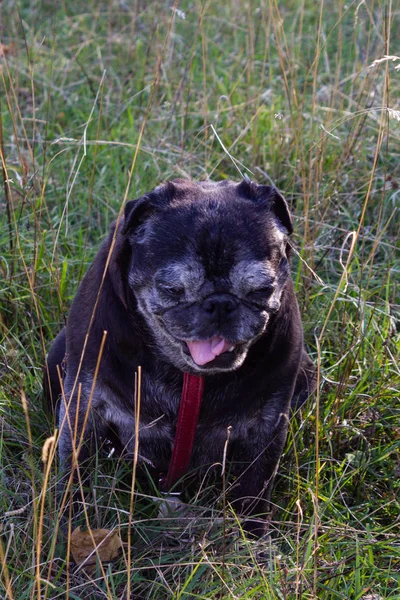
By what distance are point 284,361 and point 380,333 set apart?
973 millimetres

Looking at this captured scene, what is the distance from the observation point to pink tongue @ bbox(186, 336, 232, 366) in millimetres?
2846

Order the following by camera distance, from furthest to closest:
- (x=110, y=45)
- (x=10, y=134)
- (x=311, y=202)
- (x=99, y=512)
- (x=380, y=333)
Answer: (x=110, y=45) < (x=10, y=134) < (x=311, y=202) < (x=380, y=333) < (x=99, y=512)

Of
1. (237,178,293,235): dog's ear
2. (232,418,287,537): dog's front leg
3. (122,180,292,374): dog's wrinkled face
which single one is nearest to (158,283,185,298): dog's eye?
(122,180,292,374): dog's wrinkled face

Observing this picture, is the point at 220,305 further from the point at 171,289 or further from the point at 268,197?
the point at 268,197

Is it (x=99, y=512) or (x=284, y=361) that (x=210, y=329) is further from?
(x=99, y=512)

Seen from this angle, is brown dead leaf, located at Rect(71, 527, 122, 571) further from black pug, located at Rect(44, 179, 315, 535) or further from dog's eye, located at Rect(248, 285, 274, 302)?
dog's eye, located at Rect(248, 285, 274, 302)

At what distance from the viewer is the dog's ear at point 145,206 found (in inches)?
114

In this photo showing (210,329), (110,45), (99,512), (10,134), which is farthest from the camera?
(110,45)

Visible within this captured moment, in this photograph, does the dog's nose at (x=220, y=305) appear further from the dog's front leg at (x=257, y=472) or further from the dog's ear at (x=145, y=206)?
the dog's front leg at (x=257, y=472)

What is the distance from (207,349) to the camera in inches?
113

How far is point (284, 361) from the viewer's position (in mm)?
3100

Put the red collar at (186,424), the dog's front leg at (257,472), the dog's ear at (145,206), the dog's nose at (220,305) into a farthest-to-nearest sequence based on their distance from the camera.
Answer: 1. the dog's front leg at (257,472)
2. the red collar at (186,424)
3. the dog's ear at (145,206)
4. the dog's nose at (220,305)

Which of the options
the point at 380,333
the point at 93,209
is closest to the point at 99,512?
the point at 380,333

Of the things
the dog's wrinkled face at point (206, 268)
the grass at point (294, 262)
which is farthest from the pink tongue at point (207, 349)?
the grass at point (294, 262)
